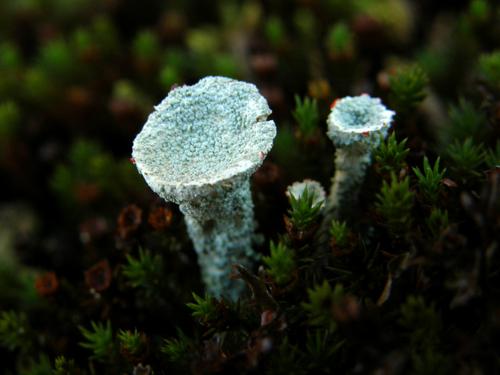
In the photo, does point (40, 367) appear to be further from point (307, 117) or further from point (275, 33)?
point (275, 33)

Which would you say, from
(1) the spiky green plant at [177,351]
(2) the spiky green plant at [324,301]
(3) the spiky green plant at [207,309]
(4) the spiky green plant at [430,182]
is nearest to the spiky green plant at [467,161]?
(4) the spiky green plant at [430,182]

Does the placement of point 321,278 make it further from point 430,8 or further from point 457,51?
point 430,8

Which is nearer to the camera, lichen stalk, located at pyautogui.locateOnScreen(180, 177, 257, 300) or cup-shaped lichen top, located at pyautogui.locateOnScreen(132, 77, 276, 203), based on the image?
cup-shaped lichen top, located at pyautogui.locateOnScreen(132, 77, 276, 203)

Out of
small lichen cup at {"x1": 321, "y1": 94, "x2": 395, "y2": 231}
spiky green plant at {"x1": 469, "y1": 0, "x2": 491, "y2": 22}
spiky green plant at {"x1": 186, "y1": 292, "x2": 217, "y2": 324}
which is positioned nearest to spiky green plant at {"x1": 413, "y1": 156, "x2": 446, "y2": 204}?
small lichen cup at {"x1": 321, "y1": 94, "x2": 395, "y2": 231}

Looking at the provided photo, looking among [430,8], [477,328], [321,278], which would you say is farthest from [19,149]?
[430,8]

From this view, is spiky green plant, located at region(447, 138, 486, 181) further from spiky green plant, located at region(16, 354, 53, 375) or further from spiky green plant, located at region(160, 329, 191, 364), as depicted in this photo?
spiky green plant, located at region(16, 354, 53, 375)

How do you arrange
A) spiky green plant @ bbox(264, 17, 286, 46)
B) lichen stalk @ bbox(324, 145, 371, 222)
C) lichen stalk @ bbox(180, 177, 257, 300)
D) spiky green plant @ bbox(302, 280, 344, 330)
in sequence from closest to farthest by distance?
spiky green plant @ bbox(302, 280, 344, 330) < lichen stalk @ bbox(180, 177, 257, 300) < lichen stalk @ bbox(324, 145, 371, 222) < spiky green plant @ bbox(264, 17, 286, 46)

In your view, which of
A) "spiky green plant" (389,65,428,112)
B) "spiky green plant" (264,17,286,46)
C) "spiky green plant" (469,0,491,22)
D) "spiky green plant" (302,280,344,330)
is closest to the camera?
"spiky green plant" (302,280,344,330)
